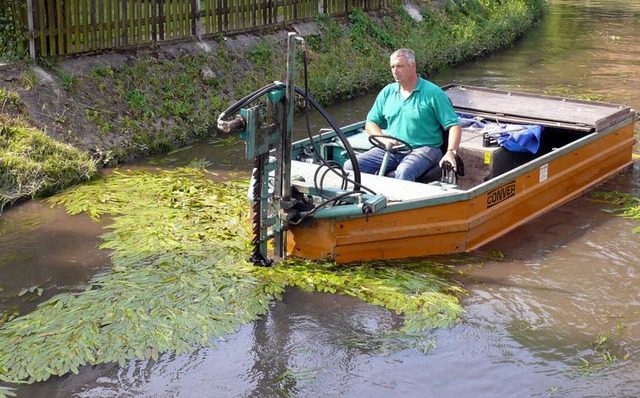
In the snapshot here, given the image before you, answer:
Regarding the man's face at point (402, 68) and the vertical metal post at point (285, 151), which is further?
the man's face at point (402, 68)

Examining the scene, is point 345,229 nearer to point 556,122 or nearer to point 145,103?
point 556,122

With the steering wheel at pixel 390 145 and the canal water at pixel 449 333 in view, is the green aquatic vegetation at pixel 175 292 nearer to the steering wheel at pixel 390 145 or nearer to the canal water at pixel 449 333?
the canal water at pixel 449 333

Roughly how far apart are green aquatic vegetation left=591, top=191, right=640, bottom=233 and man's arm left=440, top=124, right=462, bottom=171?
2.56 metres

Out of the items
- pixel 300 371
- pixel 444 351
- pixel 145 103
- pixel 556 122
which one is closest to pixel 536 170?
pixel 556 122

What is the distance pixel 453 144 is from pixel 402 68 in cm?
95

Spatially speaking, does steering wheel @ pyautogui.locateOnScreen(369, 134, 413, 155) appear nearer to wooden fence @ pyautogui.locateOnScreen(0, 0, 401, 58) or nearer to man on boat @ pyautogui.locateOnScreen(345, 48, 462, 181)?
man on boat @ pyautogui.locateOnScreen(345, 48, 462, 181)

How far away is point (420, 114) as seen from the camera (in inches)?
378

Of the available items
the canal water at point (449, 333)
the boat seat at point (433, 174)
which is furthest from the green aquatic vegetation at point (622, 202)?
the boat seat at point (433, 174)

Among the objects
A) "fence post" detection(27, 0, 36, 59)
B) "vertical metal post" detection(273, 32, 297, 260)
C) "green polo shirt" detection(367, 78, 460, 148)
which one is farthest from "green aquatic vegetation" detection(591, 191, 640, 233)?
"fence post" detection(27, 0, 36, 59)

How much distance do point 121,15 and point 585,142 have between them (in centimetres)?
731

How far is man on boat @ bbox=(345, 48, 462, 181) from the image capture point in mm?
9445

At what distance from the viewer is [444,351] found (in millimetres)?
7344

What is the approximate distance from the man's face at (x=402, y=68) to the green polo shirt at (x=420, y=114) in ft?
0.54

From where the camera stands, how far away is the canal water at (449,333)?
6.80 meters
